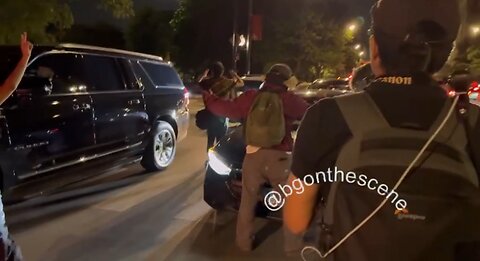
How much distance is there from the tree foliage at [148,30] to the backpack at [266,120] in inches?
1994

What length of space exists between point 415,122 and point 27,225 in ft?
16.6

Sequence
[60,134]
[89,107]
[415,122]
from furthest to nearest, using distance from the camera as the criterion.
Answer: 1. [89,107]
2. [60,134]
3. [415,122]

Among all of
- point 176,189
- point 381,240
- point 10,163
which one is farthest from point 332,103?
point 176,189

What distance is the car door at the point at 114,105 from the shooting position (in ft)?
22.6

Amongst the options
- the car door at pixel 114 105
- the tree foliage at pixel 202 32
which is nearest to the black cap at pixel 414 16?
the car door at pixel 114 105

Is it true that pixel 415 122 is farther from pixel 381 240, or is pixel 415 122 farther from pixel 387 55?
pixel 381 240

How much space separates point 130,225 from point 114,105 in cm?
193

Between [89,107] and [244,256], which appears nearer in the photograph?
[244,256]

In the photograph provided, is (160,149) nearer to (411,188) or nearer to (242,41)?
(411,188)

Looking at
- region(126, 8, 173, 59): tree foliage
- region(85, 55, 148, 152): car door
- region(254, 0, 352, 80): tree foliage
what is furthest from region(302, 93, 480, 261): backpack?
region(126, 8, 173, 59): tree foliage

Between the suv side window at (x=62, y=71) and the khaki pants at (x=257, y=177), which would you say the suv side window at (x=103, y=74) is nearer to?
the suv side window at (x=62, y=71)

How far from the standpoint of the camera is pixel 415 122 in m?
1.53

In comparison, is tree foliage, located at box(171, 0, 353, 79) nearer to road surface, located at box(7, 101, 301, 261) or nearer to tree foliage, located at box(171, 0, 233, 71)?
tree foliage, located at box(171, 0, 233, 71)

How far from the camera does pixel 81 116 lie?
21.2ft
